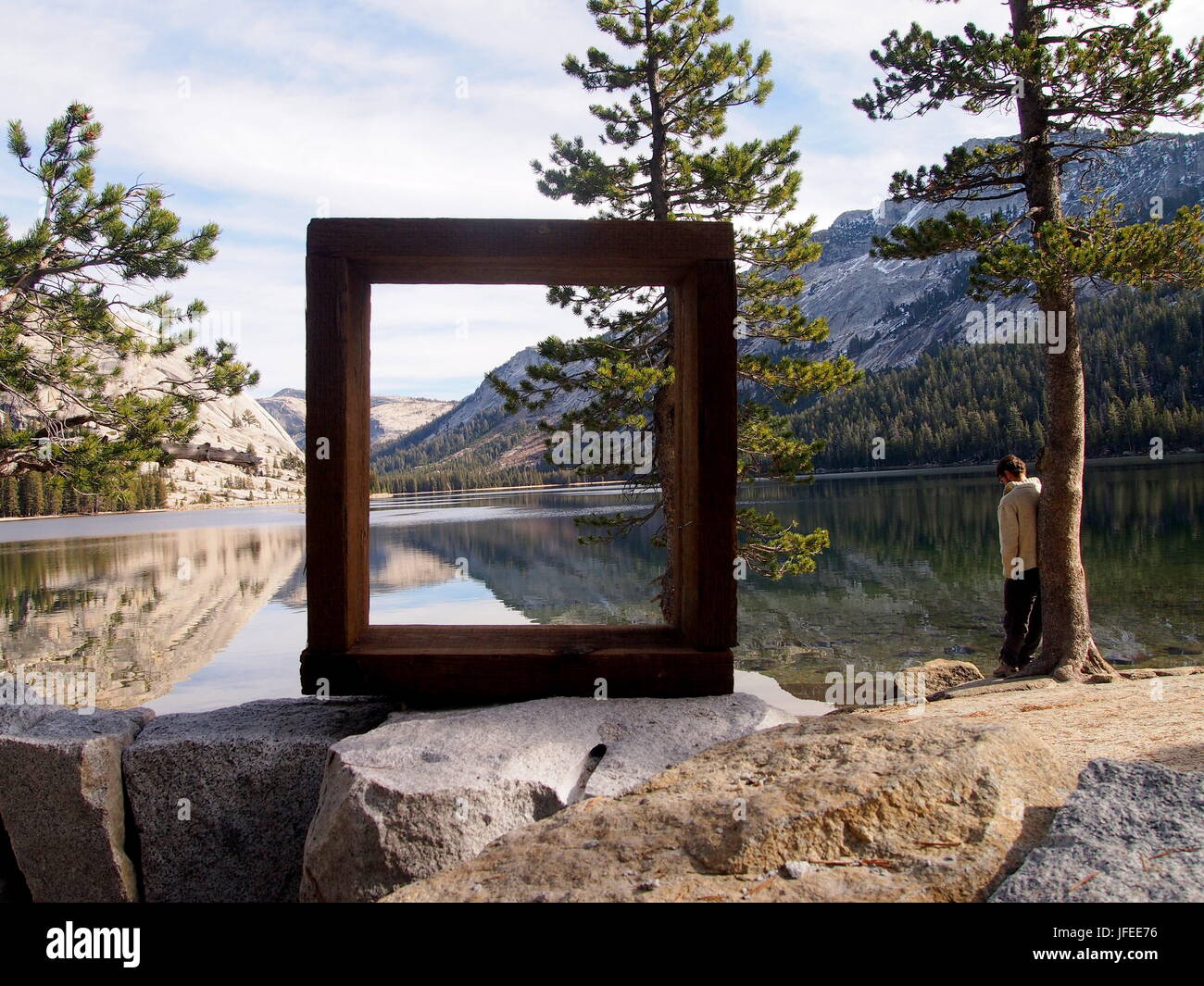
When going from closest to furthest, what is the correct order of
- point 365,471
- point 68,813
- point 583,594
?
point 68,813 < point 365,471 < point 583,594

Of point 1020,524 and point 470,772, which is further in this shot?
point 1020,524

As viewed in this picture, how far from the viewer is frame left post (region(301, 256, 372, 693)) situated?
11.5 feet

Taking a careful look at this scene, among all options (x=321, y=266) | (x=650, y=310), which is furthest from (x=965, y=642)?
(x=321, y=266)

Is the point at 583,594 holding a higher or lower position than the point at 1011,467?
lower

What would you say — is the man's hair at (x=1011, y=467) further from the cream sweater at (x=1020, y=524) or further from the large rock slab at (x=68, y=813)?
the large rock slab at (x=68, y=813)

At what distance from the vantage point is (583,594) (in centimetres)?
3103

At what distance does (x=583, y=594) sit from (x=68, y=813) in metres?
28.0

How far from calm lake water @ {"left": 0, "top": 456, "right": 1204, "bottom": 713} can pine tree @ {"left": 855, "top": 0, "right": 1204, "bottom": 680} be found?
6382mm

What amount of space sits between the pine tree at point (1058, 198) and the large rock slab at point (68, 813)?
8.75 metres

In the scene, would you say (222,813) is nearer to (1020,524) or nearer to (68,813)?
(68,813)

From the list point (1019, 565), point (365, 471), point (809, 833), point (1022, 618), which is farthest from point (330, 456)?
point (1022, 618)

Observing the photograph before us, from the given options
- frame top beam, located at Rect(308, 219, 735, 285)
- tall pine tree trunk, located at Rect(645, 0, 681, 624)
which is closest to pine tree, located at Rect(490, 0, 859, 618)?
tall pine tree trunk, located at Rect(645, 0, 681, 624)
